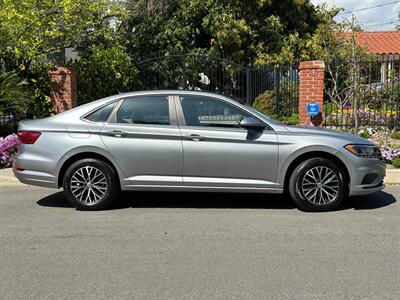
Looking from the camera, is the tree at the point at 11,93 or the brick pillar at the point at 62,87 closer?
the tree at the point at 11,93

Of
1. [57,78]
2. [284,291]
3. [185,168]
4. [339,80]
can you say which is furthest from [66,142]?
[339,80]

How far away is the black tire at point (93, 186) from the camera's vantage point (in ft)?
21.7

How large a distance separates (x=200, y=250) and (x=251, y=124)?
2043 millimetres

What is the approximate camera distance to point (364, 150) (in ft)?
21.6

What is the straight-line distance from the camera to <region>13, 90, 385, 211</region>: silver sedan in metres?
6.47

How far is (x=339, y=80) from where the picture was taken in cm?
1616

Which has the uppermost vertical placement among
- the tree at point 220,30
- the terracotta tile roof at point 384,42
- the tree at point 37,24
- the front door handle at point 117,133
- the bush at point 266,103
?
the terracotta tile roof at point 384,42

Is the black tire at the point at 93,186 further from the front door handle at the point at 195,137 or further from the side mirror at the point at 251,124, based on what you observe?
the side mirror at the point at 251,124

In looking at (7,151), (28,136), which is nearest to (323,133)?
(28,136)

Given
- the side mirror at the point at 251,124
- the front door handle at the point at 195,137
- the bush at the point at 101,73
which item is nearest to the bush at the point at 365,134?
the bush at the point at 101,73

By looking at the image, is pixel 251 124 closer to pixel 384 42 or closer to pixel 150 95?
pixel 150 95

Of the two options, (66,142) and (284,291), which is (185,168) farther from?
(284,291)

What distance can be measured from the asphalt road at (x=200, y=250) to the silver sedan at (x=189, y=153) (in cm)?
38

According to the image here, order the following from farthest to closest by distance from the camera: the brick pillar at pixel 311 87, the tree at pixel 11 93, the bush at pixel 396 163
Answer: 1. the brick pillar at pixel 311 87
2. the tree at pixel 11 93
3. the bush at pixel 396 163
